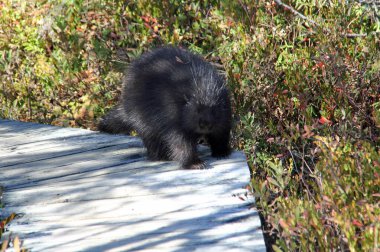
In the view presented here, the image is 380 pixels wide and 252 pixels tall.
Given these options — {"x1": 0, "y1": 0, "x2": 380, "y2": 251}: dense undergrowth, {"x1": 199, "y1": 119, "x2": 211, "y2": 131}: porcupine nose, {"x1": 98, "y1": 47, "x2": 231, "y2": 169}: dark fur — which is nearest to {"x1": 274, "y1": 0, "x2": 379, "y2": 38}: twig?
{"x1": 0, "y1": 0, "x2": 380, "y2": 251}: dense undergrowth

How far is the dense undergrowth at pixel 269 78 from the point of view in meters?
4.39

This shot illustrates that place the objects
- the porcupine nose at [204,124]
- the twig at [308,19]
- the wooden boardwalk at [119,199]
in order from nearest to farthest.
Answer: the wooden boardwalk at [119,199], the porcupine nose at [204,124], the twig at [308,19]

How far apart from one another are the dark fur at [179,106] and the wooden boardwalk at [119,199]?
16cm

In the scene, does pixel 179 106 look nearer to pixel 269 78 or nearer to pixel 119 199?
pixel 119 199

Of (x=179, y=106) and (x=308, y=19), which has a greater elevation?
(x=308, y=19)

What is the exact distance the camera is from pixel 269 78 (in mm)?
7223

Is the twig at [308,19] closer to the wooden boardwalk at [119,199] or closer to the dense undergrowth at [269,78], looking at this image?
the dense undergrowth at [269,78]

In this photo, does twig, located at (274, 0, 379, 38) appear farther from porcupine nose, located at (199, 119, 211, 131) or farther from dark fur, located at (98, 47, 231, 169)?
porcupine nose, located at (199, 119, 211, 131)

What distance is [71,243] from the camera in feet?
13.1

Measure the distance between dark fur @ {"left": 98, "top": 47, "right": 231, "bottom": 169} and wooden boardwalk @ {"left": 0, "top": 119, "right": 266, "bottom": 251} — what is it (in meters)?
0.16

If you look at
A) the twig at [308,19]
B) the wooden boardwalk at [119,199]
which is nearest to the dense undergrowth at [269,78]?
the twig at [308,19]

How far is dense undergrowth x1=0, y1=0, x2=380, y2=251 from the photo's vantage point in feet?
14.4

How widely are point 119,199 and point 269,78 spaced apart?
2848 mm

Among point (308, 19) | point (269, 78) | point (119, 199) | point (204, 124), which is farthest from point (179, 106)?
point (308, 19)
